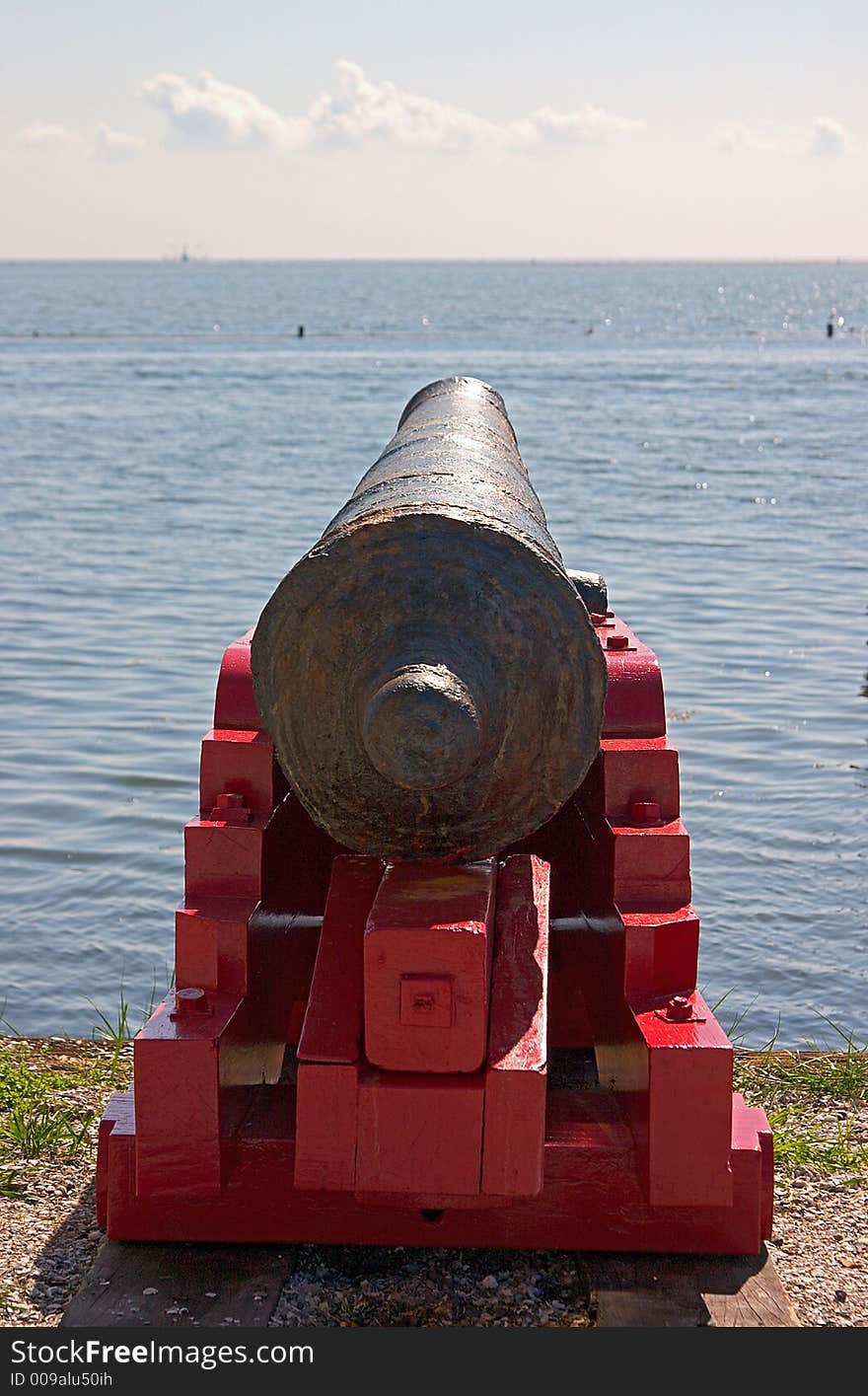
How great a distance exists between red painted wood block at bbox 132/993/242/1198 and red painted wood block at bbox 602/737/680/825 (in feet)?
3.44

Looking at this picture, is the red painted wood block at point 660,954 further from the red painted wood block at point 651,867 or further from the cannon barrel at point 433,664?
the cannon barrel at point 433,664

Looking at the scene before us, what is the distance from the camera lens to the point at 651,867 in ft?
13.1

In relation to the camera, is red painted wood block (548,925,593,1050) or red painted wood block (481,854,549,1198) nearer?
red painted wood block (481,854,549,1198)

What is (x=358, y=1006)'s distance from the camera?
3598 mm

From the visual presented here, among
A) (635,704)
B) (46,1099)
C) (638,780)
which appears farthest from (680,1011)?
(46,1099)

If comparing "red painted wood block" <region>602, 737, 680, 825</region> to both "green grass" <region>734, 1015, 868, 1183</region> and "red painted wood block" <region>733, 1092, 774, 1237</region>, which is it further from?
"green grass" <region>734, 1015, 868, 1183</region>

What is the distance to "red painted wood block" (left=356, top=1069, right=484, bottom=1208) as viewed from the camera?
11.2 ft

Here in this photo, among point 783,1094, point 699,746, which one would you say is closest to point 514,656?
point 783,1094

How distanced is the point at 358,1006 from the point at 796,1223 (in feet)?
3.96

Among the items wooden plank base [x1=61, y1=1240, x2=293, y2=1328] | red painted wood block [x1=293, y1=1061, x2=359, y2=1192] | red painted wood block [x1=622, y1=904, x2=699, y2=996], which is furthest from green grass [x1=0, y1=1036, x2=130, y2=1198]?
red painted wood block [x1=622, y1=904, x2=699, y2=996]

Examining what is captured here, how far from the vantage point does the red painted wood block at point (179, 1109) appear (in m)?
3.61

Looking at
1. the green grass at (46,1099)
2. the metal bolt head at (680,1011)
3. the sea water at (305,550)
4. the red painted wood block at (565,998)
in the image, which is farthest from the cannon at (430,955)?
the sea water at (305,550)

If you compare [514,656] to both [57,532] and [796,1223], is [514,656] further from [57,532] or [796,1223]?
[57,532]

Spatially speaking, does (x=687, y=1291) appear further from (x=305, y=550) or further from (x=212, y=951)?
(x=305, y=550)
